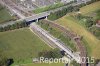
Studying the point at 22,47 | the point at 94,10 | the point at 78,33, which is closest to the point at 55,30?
the point at 78,33

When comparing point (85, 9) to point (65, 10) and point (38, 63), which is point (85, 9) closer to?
point (65, 10)

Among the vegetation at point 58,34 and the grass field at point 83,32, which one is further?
the vegetation at point 58,34

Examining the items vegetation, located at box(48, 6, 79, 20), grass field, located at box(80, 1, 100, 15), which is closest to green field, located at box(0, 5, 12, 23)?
vegetation, located at box(48, 6, 79, 20)

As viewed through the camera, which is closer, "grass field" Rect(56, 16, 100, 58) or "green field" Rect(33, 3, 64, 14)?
"grass field" Rect(56, 16, 100, 58)

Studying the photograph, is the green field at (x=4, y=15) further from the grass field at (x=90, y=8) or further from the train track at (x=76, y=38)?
the grass field at (x=90, y=8)

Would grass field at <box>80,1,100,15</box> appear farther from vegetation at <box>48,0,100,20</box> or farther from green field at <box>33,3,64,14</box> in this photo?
green field at <box>33,3,64,14</box>

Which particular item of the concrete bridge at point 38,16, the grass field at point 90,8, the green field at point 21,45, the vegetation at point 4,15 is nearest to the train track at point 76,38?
the concrete bridge at point 38,16
